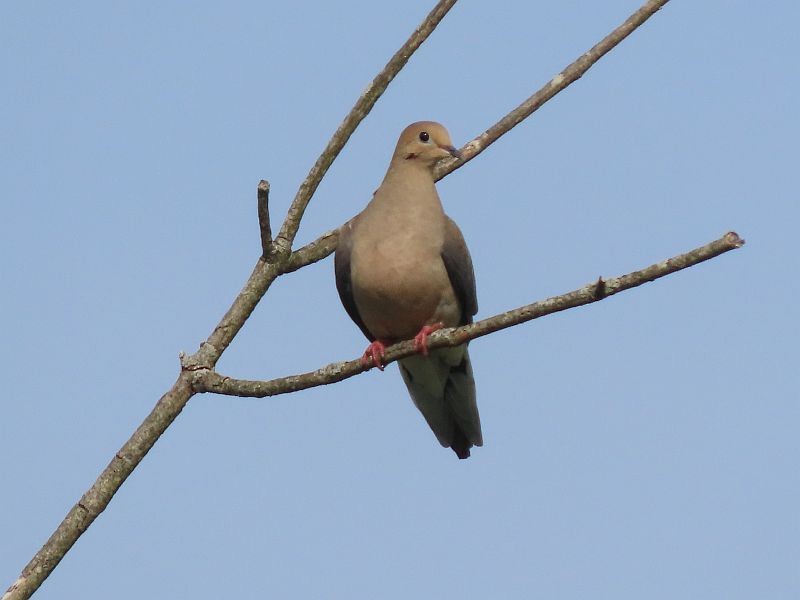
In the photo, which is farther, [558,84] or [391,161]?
[391,161]

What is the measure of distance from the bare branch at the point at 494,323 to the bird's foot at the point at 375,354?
241mm

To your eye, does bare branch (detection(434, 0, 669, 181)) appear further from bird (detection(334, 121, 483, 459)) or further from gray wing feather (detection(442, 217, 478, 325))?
gray wing feather (detection(442, 217, 478, 325))

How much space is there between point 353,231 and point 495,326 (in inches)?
88.0

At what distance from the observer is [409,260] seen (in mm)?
6023

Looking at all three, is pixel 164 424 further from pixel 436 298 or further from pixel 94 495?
→ pixel 436 298

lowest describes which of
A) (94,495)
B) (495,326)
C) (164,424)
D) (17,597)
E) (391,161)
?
(17,597)

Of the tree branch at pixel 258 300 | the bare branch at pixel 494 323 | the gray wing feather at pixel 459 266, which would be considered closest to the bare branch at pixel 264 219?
the tree branch at pixel 258 300

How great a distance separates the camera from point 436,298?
6.09 meters

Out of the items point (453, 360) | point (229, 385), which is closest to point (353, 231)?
point (453, 360)

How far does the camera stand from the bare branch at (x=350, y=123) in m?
4.83

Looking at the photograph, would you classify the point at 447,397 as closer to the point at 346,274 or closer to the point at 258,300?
the point at 346,274

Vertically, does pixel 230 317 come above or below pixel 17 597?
above

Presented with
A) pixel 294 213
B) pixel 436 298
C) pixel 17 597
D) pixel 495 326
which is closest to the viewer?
pixel 17 597

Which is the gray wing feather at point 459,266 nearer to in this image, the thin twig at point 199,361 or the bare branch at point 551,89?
the bare branch at point 551,89
